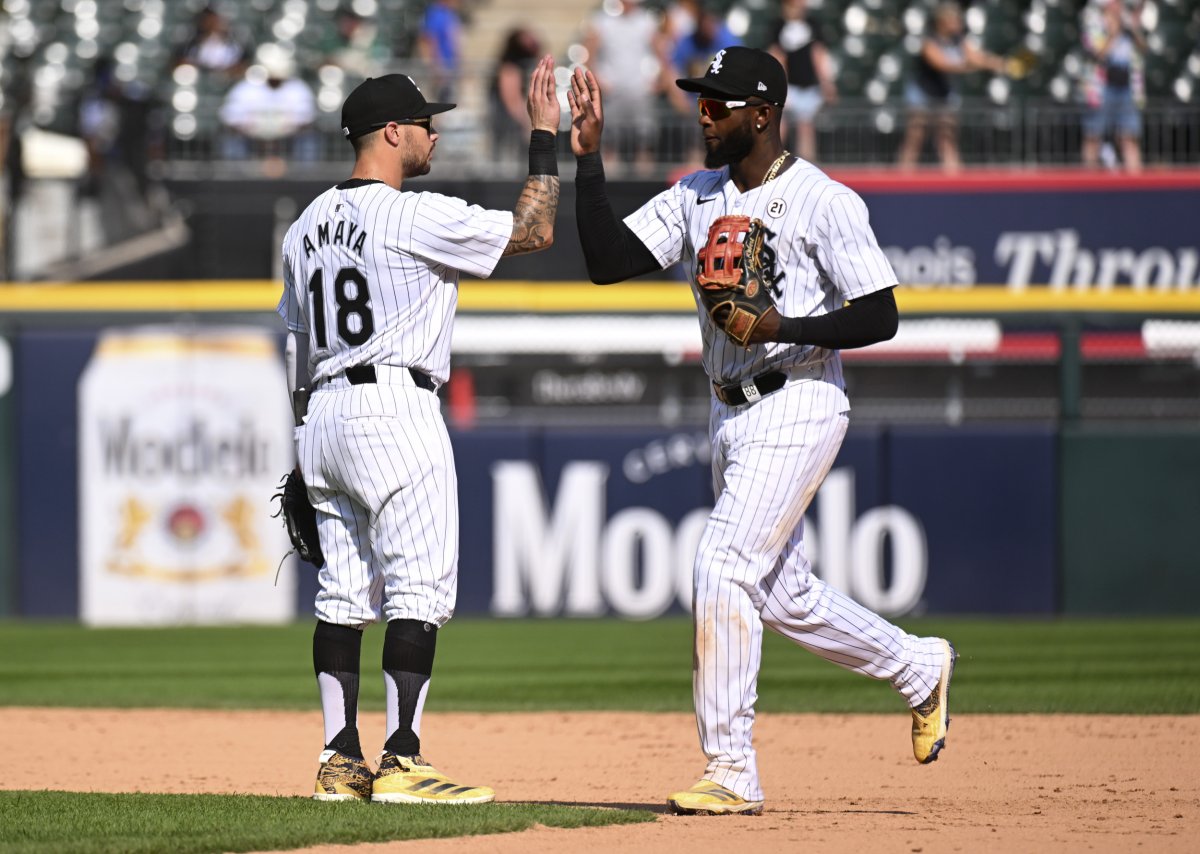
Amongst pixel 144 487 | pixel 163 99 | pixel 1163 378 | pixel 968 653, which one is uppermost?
pixel 163 99

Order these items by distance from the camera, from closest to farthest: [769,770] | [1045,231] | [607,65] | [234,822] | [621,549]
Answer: [234,822]
[769,770]
[621,549]
[1045,231]
[607,65]

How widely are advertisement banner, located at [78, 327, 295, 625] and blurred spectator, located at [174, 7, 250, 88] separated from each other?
3.23 m

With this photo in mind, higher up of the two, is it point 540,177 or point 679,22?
point 679,22

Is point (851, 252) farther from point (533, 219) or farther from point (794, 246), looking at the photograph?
point (533, 219)

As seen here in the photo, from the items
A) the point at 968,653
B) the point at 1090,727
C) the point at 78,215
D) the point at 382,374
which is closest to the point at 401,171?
the point at 382,374

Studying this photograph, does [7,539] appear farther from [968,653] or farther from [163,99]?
[968,653]

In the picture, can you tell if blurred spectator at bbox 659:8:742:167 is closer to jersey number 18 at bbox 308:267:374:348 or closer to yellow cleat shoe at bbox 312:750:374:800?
jersey number 18 at bbox 308:267:374:348

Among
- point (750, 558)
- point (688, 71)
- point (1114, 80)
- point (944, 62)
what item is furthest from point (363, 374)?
point (944, 62)

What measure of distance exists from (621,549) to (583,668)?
2601 millimetres

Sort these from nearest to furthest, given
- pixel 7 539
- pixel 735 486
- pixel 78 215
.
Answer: pixel 735 486 < pixel 7 539 < pixel 78 215

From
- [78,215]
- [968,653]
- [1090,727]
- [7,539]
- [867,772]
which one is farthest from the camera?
[78,215]

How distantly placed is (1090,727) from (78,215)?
8853 millimetres

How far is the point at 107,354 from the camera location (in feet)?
41.5

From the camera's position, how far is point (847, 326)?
466 cm
